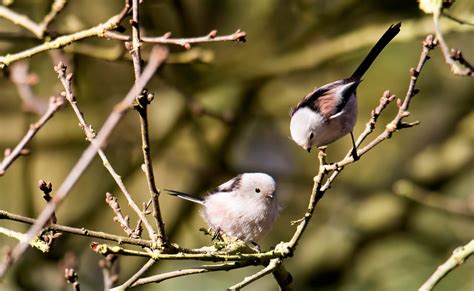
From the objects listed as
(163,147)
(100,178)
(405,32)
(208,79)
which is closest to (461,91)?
(405,32)

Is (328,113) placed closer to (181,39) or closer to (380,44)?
(380,44)

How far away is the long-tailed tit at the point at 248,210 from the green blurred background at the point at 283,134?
6.79ft

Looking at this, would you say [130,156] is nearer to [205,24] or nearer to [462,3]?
[205,24]

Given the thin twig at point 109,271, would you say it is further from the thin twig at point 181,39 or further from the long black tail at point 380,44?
the long black tail at point 380,44

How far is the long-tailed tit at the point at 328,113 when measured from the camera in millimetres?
2541

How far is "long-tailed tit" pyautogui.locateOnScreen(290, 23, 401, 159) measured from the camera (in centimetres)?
254

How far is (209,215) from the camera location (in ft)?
10.7

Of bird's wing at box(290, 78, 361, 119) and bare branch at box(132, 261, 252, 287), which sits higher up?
bird's wing at box(290, 78, 361, 119)

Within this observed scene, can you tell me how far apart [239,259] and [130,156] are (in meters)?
3.41

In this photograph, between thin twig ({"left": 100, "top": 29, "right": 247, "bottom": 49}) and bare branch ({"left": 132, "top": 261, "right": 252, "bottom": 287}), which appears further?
bare branch ({"left": 132, "top": 261, "right": 252, "bottom": 287})

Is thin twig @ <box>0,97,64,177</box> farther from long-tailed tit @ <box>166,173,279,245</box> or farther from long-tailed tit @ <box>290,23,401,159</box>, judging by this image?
long-tailed tit @ <box>290,23,401,159</box>

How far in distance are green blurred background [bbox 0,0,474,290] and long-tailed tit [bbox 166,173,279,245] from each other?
2.07 meters

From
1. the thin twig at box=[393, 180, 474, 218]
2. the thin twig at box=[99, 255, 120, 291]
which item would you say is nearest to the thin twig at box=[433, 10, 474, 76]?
the thin twig at box=[393, 180, 474, 218]

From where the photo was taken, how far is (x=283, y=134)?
614 cm
